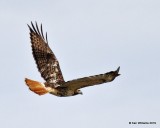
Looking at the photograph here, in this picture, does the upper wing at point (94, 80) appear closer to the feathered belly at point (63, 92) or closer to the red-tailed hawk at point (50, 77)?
the red-tailed hawk at point (50, 77)

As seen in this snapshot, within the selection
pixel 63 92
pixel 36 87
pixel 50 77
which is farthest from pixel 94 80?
pixel 50 77

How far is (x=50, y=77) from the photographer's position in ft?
76.4

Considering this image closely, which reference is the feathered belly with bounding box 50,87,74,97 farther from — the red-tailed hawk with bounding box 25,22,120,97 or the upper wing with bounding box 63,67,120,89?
the upper wing with bounding box 63,67,120,89

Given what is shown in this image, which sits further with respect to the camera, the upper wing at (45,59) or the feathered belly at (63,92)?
the upper wing at (45,59)

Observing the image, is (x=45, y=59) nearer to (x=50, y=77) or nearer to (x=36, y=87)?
(x=50, y=77)

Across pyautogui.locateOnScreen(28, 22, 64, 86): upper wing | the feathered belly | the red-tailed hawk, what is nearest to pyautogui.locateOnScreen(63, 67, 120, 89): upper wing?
the red-tailed hawk

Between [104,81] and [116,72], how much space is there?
67 cm

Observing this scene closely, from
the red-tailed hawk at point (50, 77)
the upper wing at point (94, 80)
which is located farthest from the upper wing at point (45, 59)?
the upper wing at point (94, 80)

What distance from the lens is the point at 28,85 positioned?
20.5 meters

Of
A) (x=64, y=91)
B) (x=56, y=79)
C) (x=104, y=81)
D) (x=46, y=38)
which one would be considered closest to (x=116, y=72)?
(x=104, y=81)

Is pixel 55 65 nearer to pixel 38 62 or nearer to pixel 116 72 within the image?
pixel 38 62

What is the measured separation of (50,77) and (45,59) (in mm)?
1083

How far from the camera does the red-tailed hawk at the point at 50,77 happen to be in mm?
18328

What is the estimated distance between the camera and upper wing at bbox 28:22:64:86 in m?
23.2
